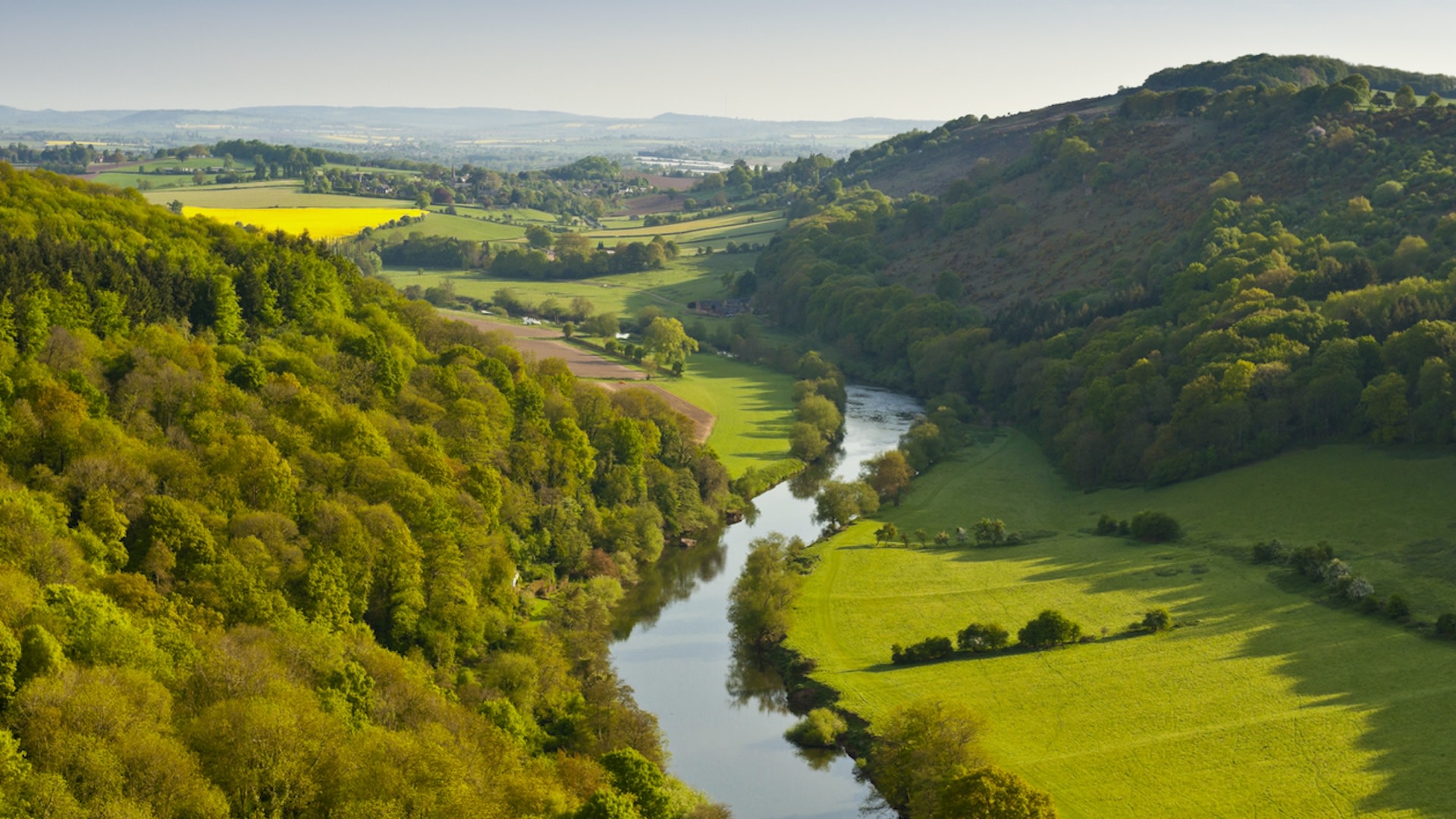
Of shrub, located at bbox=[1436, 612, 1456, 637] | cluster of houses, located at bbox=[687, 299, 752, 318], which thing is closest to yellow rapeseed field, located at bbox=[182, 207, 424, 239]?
cluster of houses, located at bbox=[687, 299, 752, 318]

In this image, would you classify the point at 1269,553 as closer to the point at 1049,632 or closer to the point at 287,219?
the point at 1049,632

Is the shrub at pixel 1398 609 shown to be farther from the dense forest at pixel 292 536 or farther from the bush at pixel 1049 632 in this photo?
the dense forest at pixel 292 536

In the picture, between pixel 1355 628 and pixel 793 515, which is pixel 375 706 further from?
pixel 793 515

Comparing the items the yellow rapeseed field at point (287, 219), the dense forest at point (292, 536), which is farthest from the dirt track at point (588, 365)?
the yellow rapeseed field at point (287, 219)

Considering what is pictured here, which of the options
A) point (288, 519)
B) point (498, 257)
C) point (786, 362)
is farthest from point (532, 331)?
point (288, 519)

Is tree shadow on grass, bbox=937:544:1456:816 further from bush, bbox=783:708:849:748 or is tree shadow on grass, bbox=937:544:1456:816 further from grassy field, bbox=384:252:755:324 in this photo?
grassy field, bbox=384:252:755:324
